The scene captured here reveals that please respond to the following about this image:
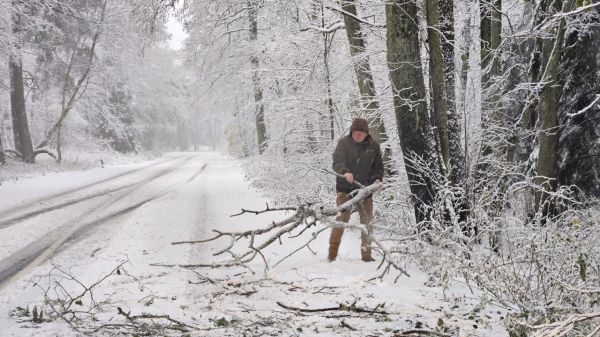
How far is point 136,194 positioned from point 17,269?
7.13m

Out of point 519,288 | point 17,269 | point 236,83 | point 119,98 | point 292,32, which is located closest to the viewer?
point 519,288

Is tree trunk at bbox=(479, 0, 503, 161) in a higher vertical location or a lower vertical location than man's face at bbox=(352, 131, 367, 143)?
higher

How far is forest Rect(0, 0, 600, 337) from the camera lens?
4.11m

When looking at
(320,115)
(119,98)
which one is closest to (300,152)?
(320,115)

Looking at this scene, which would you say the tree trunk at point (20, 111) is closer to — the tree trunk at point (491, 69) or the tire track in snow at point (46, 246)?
the tire track in snow at point (46, 246)

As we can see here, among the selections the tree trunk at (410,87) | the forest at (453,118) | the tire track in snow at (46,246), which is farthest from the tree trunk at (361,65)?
the tire track in snow at (46,246)

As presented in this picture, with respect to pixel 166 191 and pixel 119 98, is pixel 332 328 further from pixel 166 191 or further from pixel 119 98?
pixel 119 98

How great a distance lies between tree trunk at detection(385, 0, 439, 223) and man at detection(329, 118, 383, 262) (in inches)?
17.3

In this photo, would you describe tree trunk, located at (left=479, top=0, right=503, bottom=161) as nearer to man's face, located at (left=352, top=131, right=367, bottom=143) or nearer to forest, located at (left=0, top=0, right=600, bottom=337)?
forest, located at (left=0, top=0, right=600, bottom=337)

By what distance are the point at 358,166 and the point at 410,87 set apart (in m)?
1.24

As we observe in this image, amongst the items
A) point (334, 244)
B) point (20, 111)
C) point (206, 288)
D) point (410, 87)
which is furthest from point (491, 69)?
point (20, 111)

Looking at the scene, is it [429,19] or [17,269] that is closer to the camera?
[17,269]

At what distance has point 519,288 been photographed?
3.75m

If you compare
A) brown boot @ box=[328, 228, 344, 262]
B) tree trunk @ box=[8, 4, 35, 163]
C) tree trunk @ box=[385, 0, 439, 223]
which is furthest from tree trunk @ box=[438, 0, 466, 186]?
tree trunk @ box=[8, 4, 35, 163]
